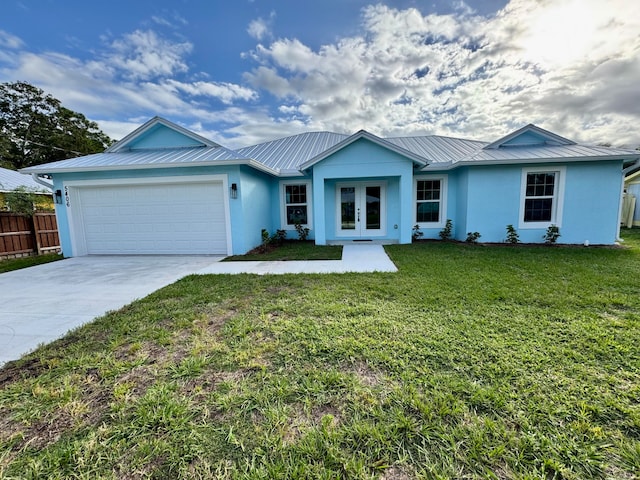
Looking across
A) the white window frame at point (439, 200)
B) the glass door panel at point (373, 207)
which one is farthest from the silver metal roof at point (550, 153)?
the glass door panel at point (373, 207)

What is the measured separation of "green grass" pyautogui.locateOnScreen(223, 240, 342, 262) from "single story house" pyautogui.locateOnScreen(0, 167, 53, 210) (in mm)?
9057

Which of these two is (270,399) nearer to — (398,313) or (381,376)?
(381,376)

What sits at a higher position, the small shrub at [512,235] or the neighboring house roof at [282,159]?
the neighboring house roof at [282,159]

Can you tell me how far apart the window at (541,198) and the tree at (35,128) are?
3327 centimetres

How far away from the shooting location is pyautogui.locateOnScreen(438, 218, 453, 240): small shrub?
1037cm

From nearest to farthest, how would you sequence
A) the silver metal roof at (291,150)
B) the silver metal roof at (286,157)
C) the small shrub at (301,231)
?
the silver metal roof at (286,157) < the small shrub at (301,231) < the silver metal roof at (291,150)

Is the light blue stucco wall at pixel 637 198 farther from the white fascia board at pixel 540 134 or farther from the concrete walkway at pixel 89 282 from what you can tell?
the concrete walkway at pixel 89 282

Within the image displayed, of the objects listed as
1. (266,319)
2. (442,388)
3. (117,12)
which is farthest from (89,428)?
(117,12)

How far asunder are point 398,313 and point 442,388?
1547 millimetres

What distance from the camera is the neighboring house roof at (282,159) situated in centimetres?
804

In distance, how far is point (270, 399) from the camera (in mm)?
2150

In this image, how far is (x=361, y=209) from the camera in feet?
34.8

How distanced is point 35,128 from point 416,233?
1270 inches

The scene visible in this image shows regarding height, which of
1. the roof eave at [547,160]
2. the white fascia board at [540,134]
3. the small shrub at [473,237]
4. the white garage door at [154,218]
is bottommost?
the small shrub at [473,237]
